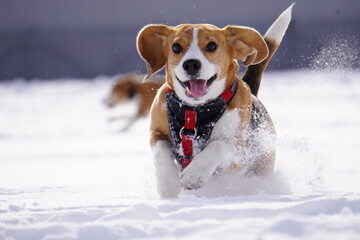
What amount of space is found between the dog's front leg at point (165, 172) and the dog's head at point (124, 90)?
6930 mm

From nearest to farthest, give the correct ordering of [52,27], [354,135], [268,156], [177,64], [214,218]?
[214,218] < [177,64] < [268,156] < [354,135] < [52,27]

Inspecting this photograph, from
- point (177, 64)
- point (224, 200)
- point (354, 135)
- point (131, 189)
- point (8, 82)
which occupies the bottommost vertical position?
point (8, 82)

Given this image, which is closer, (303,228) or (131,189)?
(303,228)

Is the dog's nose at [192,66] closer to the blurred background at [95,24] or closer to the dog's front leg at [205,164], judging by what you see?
the dog's front leg at [205,164]

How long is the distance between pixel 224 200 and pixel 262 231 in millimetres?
622

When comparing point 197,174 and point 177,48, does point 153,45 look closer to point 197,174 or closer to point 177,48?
point 177,48

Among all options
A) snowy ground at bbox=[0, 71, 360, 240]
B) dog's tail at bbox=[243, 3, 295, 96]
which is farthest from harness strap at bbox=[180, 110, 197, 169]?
dog's tail at bbox=[243, 3, 295, 96]

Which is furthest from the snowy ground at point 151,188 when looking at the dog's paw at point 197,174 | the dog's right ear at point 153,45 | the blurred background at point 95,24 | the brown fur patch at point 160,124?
the blurred background at point 95,24

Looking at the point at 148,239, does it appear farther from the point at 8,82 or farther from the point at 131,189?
the point at 8,82

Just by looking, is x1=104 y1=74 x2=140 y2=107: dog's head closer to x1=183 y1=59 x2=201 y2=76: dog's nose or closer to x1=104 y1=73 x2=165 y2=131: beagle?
x1=104 y1=73 x2=165 y2=131: beagle

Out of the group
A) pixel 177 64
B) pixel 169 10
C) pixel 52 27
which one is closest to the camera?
pixel 177 64

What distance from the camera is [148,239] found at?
7.06 ft

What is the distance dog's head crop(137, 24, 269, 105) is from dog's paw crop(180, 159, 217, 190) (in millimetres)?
451

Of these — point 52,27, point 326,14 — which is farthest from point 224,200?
point 52,27
